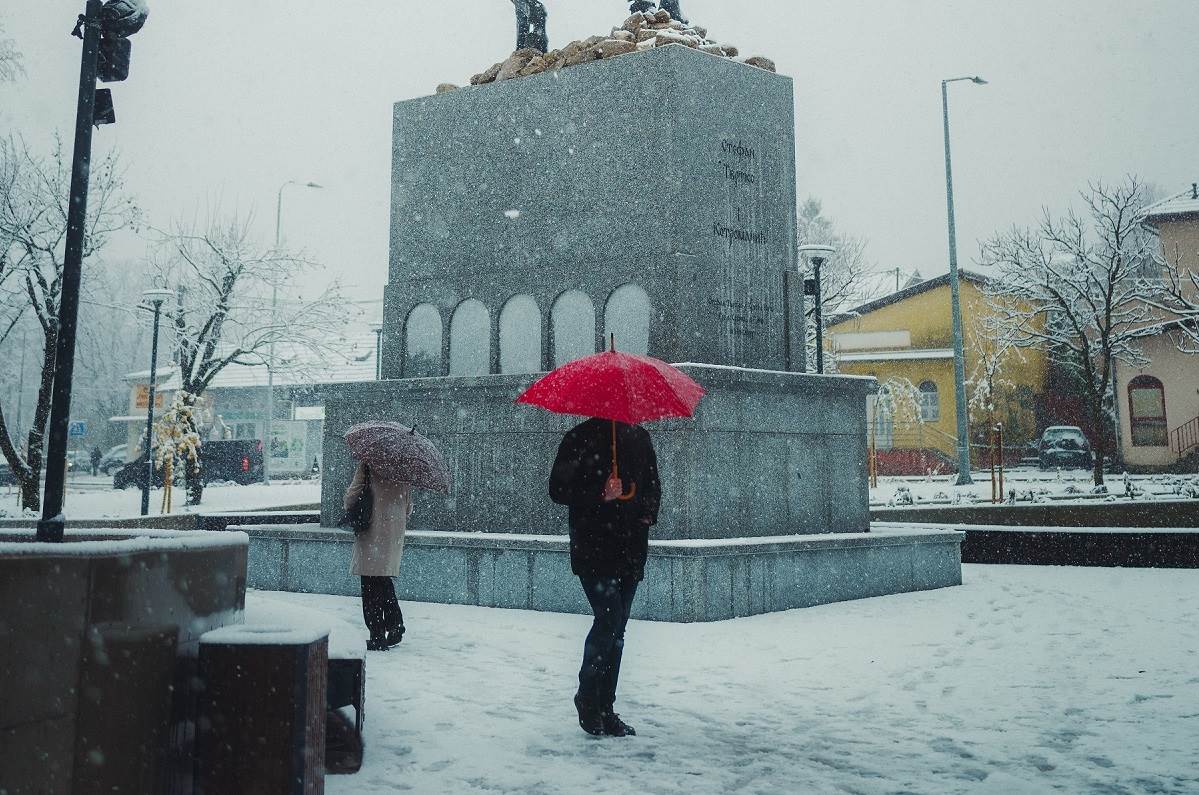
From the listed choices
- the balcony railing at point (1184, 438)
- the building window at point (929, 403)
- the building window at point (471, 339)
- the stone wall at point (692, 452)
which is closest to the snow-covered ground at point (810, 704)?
the stone wall at point (692, 452)

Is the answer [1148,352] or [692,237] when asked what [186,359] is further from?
[1148,352]

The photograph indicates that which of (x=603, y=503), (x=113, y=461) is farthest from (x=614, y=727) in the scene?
(x=113, y=461)

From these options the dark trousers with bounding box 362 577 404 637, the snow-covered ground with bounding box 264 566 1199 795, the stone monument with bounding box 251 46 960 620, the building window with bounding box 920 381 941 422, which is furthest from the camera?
the building window with bounding box 920 381 941 422

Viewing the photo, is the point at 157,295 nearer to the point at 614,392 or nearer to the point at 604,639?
the point at 614,392

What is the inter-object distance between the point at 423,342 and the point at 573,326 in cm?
198

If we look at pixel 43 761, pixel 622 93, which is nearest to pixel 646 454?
pixel 43 761

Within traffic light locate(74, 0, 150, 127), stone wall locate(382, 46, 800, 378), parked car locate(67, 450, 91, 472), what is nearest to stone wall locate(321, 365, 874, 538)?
stone wall locate(382, 46, 800, 378)

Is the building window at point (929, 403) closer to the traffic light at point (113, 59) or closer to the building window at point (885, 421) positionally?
the building window at point (885, 421)

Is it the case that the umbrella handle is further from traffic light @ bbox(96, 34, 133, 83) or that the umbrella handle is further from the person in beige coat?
traffic light @ bbox(96, 34, 133, 83)

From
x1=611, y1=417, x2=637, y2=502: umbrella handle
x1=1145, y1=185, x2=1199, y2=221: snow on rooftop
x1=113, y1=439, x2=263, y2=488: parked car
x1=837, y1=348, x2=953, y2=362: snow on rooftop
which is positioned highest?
x1=1145, y1=185, x2=1199, y2=221: snow on rooftop

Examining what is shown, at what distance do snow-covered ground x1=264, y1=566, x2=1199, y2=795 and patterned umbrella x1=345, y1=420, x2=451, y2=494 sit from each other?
1207 mm

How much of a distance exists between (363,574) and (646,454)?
286 centimetres

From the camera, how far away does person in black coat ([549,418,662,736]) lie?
204 inches

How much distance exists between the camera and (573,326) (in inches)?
414
